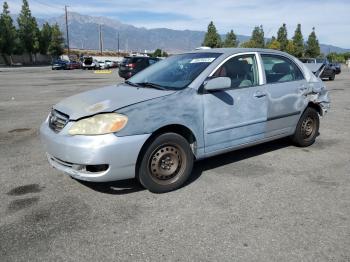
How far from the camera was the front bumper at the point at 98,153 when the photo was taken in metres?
3.88

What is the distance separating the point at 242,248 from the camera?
3.18 metres

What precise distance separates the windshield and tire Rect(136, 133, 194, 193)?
70 cm

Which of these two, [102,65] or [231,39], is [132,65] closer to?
[102,65]

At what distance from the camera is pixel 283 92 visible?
5.54 metres

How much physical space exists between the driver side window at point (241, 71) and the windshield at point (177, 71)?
0.64ft

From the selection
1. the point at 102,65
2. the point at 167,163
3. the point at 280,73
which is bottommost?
the point at 102,65

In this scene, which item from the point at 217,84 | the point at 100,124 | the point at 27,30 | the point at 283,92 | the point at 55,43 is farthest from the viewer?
the point at 55,43

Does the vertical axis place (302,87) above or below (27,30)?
below

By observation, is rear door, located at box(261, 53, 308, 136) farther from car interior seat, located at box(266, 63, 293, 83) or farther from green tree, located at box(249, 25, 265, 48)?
green tree, located at box(249, 25, 265, 48)

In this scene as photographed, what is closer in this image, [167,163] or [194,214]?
[194,214]

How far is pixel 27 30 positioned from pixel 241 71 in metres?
63.8

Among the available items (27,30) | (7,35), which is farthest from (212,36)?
(7,35)

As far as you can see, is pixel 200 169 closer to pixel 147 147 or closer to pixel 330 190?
pixel 147 147

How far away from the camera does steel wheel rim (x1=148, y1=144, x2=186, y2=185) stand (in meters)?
4.28
